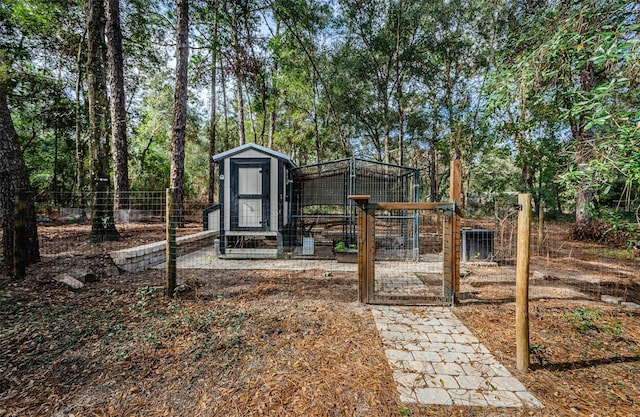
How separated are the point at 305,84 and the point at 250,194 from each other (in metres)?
11.9

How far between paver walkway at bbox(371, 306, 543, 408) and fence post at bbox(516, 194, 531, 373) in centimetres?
25

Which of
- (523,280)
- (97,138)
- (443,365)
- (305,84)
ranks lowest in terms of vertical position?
(443,365)

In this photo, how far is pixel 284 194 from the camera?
731 centimetres

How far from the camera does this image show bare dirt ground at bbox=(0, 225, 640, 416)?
1.92 meters

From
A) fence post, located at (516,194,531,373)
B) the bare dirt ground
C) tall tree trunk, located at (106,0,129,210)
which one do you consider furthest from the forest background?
the bare dirt ground

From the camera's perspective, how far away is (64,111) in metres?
13.1

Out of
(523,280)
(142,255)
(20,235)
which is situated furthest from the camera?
(142,255)

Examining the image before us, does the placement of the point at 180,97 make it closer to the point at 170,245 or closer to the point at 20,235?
the point at 20,235

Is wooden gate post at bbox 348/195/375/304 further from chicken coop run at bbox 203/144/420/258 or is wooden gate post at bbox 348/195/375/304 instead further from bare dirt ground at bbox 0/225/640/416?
chicken coop run at bbox 203/144/420/258

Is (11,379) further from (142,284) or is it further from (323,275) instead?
(323,275)

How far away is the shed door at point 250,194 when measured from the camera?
23.1 ft

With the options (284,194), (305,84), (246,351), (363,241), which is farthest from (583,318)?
(305,84)

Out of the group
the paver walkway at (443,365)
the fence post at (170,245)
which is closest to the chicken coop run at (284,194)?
the fence post at (170,245)

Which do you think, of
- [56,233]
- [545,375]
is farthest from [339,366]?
[56,233]
